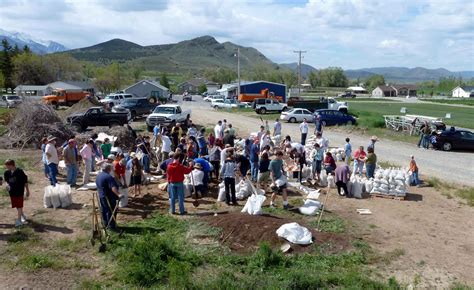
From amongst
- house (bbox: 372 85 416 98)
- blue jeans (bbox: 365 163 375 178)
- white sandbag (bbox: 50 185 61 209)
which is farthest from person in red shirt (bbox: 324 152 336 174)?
house (bbox: 372 85 416 98)

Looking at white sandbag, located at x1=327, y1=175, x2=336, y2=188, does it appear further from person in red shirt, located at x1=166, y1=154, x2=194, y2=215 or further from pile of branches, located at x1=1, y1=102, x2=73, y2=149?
pile of branches, located at x1=1, y1=102, x2=73, y2=149

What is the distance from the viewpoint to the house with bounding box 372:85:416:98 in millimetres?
152875

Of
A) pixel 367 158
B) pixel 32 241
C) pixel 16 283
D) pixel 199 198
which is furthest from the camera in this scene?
pixel 367 158

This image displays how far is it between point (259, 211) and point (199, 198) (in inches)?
104

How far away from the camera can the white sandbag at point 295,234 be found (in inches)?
380

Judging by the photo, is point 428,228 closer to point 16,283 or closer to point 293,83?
→ point 16,283

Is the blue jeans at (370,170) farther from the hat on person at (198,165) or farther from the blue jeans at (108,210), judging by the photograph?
the blue jeans at (108,210)

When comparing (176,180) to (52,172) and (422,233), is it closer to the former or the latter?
(52,172)

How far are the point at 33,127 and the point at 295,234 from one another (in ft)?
58.7

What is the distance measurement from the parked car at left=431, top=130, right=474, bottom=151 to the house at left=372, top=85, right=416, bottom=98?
427 ft

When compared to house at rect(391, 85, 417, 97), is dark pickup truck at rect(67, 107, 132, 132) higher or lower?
higher

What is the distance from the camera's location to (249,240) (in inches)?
384

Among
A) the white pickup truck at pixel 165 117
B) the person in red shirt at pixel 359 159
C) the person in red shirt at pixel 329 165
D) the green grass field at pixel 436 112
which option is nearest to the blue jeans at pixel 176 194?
the person in red shirt at pixel 329 165

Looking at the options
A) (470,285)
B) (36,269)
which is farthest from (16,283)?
(470,285)
